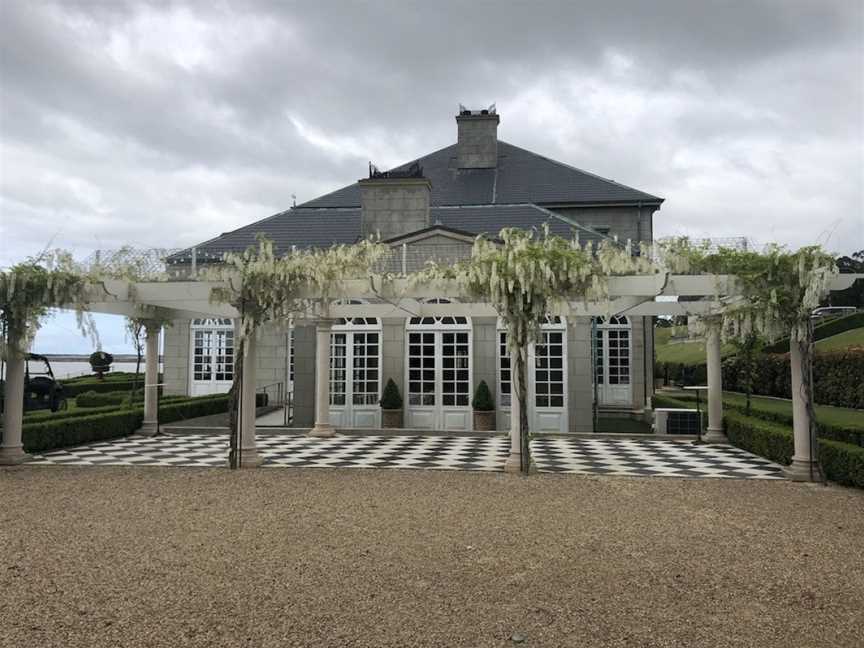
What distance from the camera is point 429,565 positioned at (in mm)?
4637

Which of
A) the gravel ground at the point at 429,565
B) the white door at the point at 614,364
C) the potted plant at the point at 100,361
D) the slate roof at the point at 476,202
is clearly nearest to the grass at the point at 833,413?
the gravel ground at the point at 429,565

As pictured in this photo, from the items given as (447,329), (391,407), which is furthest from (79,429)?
(447,329)

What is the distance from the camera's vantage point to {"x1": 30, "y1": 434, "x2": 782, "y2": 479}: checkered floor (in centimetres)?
924

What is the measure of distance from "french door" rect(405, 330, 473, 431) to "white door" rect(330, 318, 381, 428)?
2.53ft

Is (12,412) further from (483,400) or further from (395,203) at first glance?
(395,203)

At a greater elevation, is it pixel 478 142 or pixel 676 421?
pixel 478 142

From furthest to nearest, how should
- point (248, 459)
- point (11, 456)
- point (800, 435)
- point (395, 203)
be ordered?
point (395, 203) → point (11, 456) → point (248, 459) → point (800, 435)

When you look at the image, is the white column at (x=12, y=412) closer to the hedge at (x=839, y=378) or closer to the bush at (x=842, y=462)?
the bush at (x=842, y=462)

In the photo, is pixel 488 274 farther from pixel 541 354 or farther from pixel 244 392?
pixel 541 354

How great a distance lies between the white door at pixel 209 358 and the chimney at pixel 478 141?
10.2 m

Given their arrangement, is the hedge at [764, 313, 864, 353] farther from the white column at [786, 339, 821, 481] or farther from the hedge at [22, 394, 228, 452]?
the hedge at [22, 394, 228, 452]

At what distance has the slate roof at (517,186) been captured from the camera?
21297 millimetres

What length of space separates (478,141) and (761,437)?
1630cm

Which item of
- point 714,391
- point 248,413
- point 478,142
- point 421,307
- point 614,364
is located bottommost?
point 248,413
